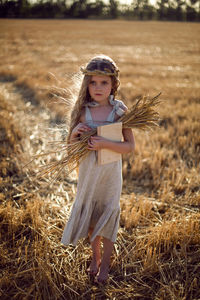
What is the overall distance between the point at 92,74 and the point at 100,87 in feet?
0.31

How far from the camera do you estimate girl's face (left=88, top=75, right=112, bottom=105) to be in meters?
1.65

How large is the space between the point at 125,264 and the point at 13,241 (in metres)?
0.91

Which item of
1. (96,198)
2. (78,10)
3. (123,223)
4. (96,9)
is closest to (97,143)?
(96,198)

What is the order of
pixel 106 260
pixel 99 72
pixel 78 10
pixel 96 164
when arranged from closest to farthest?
pixel 99 72 < pixel 96 164 < pixel 106 260 < pixel 78 10

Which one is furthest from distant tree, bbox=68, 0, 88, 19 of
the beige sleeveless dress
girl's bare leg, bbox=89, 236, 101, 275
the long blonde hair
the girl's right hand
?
girl's bare leg, bbox=89, 236, 101, 275

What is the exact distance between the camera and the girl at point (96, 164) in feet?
5.44

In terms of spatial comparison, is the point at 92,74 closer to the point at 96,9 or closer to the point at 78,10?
the point at 78,10

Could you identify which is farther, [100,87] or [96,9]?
[96,9]

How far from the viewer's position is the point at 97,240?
1.90m

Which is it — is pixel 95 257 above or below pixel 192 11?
below

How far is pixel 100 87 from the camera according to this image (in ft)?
5.43

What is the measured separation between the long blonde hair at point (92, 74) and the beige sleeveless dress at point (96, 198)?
0.25 feet

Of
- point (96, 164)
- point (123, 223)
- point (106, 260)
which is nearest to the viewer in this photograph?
point (96, 164)

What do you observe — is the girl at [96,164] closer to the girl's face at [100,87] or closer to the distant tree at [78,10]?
the girl's face at [100,87]
